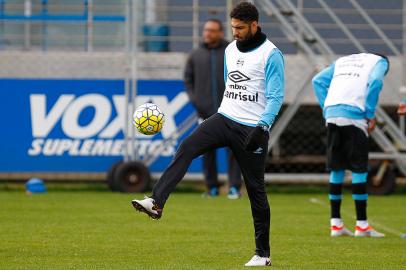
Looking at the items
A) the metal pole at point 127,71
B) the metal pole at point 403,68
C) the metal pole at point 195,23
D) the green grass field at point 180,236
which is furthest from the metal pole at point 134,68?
the metal pole at point 403,68

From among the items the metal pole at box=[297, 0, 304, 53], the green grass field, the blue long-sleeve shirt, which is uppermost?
the metal pole at box=[297, 0, 304, 53]

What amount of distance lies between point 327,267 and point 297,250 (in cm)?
119

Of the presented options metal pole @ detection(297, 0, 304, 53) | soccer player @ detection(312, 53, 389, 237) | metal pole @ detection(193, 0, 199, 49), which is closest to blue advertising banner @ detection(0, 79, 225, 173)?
metal pole @ detection(193, 0, 199, 49)

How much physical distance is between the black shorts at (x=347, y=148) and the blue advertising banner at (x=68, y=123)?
20.5ft

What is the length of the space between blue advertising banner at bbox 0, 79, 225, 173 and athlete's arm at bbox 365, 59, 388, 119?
6557 mm

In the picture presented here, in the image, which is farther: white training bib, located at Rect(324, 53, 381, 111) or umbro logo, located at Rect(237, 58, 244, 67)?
white training bib, located at Rect(324, 53, 381, 111)

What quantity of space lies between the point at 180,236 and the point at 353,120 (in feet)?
7.11

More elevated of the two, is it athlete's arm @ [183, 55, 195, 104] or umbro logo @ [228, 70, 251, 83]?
umbro logo @ [228, 70, 251, 83]

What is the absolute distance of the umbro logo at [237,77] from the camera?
324 inches

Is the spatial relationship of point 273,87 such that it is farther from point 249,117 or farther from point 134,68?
point 134,68

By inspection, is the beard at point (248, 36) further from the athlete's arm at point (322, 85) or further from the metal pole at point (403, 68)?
the metal pole at point (403, 68)

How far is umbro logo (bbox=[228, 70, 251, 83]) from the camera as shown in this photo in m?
8.23

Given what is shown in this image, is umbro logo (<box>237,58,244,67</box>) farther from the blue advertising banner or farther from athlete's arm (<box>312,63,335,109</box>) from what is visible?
the blue advertising banner

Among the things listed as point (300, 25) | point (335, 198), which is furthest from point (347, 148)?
point (300, 25)
